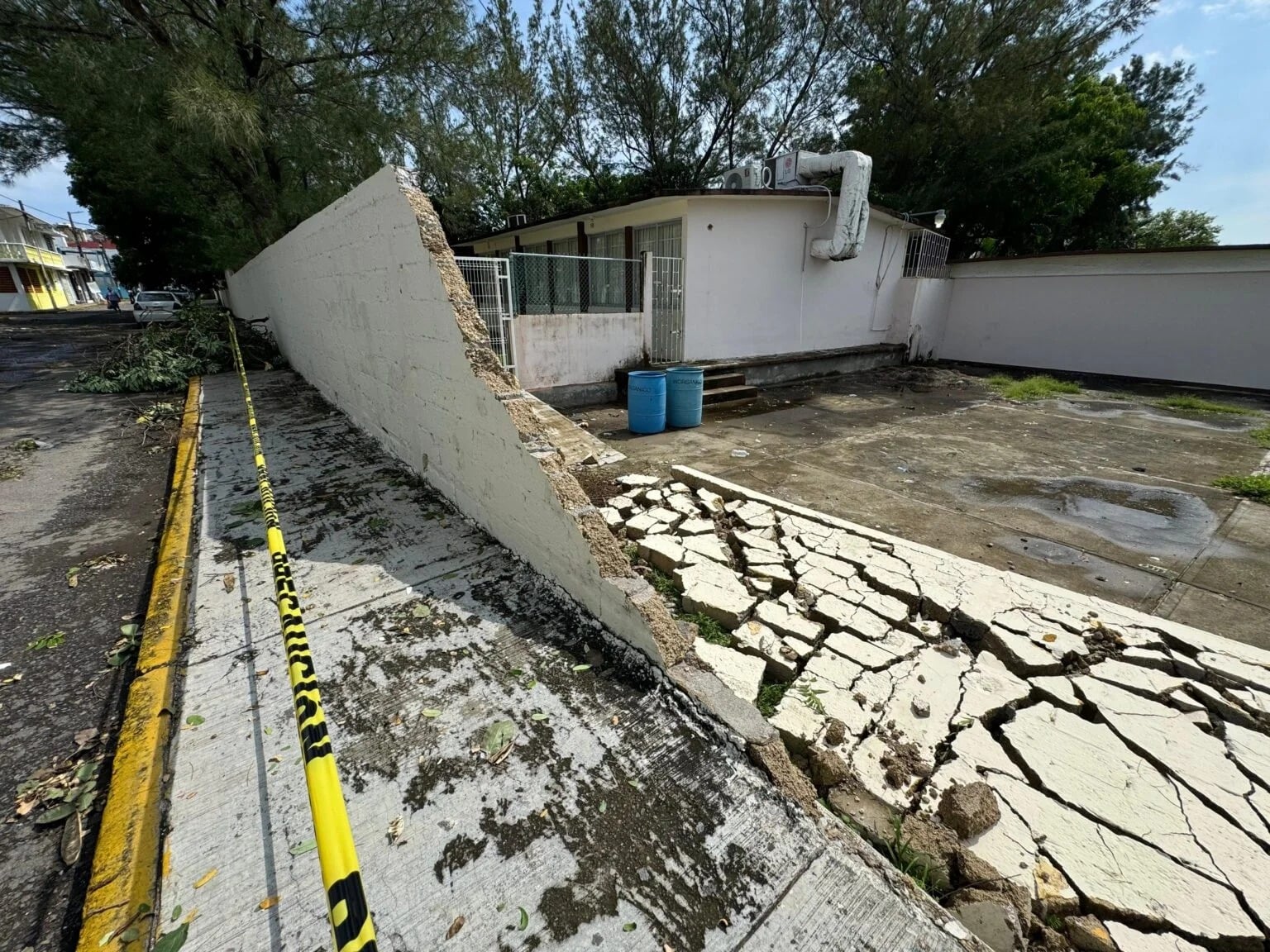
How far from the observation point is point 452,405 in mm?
3344


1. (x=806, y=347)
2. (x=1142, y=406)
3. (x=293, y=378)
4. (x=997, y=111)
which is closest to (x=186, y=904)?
(x=293, y=378)

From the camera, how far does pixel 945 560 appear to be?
3465 mm

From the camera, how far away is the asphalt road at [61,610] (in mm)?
1567

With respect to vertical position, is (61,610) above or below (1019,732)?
above

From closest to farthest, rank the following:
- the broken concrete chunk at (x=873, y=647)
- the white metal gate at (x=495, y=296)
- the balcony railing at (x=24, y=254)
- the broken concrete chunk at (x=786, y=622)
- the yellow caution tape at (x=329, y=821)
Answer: the yellow caution tape at (x=329, y=821) < the broken concrete chunk at (x=873, y=647) < the broken concrete chunk at (x=786, y=622) < the white metal gate at (x=495, y=296) < the balcony railing at (x=24, y=254)

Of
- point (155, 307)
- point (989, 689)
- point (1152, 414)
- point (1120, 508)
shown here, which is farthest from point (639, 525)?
point (155, 307)

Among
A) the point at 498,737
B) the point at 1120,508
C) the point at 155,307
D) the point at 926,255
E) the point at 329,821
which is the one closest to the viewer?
the point at 329,821

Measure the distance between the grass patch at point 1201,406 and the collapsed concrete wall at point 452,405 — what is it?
11441 mm

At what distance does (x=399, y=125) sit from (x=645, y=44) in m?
8.49

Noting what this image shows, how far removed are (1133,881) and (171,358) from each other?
13.4 m

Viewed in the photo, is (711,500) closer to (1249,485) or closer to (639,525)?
(639,525)

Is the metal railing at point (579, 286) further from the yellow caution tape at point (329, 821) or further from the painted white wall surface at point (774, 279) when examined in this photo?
the yellow caution tape at point (329, 821)

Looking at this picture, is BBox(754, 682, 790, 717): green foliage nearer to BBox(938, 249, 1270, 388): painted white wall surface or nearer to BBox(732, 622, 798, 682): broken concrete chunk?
BBox(732, 622, 798, 682): broken concrete chunk

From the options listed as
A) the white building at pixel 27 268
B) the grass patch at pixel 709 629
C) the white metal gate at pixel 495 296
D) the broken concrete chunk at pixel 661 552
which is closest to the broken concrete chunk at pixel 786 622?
the grass patch at pixel 709 629
